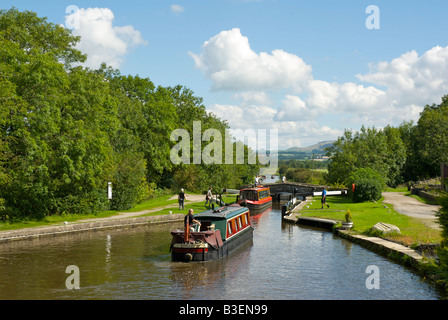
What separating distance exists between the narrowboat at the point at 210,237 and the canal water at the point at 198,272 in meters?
0.54

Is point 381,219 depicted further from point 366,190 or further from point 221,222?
point 221,222

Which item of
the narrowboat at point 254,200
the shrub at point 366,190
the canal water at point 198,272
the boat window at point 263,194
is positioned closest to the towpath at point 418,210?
the shrub at point 366,190

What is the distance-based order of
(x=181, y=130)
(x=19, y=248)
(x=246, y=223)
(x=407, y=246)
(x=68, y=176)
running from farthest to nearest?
(x=181, y=130), (x=68, y=176), (x=246, y=223), (x=19, y=248), (x=407, y=246)

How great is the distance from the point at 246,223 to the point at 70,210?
1584cm

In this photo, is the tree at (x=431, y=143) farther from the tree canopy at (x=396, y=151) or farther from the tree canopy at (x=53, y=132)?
the tree canopy at (x=53, y=132)

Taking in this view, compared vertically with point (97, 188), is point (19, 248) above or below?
below

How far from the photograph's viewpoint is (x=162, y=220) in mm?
37312

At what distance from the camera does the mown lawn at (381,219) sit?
2434 cm

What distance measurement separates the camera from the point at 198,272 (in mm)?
20312

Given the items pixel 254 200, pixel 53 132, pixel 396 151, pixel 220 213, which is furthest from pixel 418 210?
pixel 396 151

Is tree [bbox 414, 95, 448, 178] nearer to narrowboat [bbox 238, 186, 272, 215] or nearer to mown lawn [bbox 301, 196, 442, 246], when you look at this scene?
mown lawn [bbox 301, 196, 442, 246]

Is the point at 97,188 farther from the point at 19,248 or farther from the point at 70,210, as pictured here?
the point at 19,248

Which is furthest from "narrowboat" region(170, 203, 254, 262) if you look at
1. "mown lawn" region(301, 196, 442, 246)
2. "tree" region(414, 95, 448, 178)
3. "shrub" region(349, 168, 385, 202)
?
"tree" region(414, 95, 448, 178)

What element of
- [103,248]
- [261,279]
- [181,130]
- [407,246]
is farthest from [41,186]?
[181,130]
